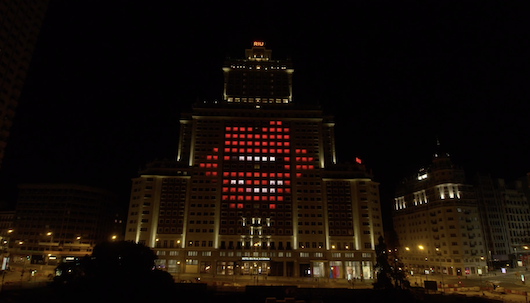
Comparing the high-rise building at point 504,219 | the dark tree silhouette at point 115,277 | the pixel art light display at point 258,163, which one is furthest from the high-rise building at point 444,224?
the dark tree silhouette at point 115,277

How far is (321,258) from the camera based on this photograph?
328 feet

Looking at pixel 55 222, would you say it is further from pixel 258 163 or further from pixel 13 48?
pixel 258 163

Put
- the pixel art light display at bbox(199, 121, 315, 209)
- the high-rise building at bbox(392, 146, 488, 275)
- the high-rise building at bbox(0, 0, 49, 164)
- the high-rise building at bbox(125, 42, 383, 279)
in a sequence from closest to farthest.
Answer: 1. the high-rise building at bbox(0, 0, 49, 164)
2. the high-rise building at bbox(125, 42, 383, 279)
3. the high-rise building at bbox(392, 146, 488, 275)
4. the pixel art light display at bbox(199, 121, 315, 209)

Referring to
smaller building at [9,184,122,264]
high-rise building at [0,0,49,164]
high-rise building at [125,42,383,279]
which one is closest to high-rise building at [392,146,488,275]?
high-rise building at [125,42,383,279]

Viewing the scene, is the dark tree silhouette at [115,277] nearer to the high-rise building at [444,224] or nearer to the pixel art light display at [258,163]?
the pixel art light display at [258,163]

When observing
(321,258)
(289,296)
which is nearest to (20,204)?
(321,258)

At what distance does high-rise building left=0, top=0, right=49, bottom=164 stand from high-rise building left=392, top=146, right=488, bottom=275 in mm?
110546

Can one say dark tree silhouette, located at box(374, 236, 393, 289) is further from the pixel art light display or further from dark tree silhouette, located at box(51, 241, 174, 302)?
the pixel art light display

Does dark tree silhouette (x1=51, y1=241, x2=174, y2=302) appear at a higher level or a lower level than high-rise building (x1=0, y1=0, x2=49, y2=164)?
lower

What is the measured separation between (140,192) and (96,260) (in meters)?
55.5

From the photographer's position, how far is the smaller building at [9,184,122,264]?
123 meters

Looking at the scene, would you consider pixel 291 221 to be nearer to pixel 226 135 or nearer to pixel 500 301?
pixel 226 135

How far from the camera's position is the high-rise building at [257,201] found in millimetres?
99875


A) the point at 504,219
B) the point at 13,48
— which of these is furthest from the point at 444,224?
the point at 13,48
